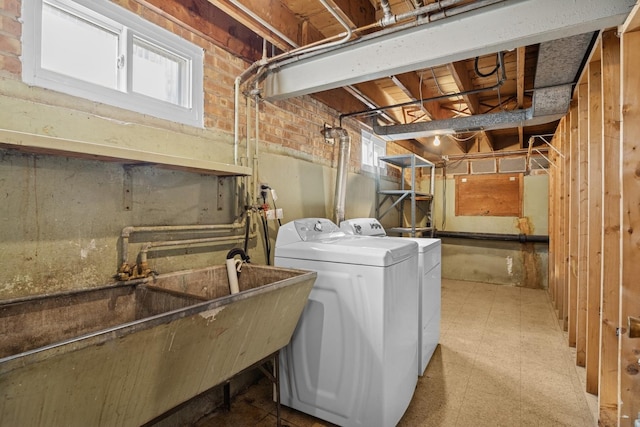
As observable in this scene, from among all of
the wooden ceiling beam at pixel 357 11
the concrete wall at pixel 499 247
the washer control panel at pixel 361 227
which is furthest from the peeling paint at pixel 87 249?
the concrete wall at pixel 499 247

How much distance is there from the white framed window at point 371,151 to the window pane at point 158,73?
8.05 feet

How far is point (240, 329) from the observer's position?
1327 millimetres

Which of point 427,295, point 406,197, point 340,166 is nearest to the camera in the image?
point 427,295

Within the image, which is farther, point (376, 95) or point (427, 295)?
point (376, 95)

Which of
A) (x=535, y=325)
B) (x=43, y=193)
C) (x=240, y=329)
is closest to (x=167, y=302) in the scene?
(x=240, y=329)

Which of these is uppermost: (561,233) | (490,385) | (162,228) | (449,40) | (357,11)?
(357,11)

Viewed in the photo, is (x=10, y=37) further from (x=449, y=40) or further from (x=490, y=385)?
(x=490, y=385)

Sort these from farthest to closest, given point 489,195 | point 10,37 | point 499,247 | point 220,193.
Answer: point 489,195 → point 499,247 → point 220,193 → point 10,37

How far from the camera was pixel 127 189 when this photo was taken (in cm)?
158

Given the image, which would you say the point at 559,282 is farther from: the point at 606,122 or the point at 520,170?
the point at 606,122

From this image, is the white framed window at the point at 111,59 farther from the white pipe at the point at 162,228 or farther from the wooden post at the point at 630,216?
the wooden post at the point at 630,216

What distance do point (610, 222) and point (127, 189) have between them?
2.51 metres

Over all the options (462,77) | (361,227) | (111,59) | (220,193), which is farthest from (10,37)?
(462,77)

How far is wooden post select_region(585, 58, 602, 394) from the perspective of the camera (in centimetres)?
208
